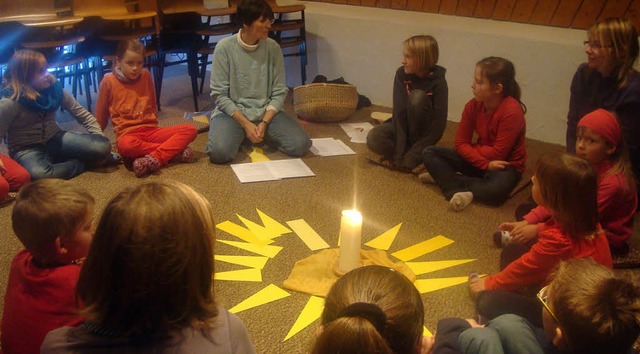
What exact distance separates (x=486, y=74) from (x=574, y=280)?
1736mm

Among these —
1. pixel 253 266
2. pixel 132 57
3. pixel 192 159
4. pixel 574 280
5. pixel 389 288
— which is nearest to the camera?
pixel 389 288

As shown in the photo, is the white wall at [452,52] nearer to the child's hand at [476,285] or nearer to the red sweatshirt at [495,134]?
the red sweatshirt at [495,134]

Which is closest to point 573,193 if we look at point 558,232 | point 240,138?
point 558,232

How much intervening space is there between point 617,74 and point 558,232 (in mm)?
1318

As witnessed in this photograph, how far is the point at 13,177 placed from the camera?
9.29 ft

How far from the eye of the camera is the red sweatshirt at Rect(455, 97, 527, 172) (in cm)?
286

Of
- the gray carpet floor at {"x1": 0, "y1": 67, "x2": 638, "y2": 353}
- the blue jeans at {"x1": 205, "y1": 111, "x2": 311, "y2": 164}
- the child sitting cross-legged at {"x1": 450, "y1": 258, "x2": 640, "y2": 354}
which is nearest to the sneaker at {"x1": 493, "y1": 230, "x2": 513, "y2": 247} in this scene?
the gray carpet floor at {"x1": 0, "y1": 67, "x2": 638, "y2": 353}

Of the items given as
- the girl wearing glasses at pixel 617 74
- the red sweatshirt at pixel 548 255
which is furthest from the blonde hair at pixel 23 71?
the girl wearing glasses at pixel 617 74

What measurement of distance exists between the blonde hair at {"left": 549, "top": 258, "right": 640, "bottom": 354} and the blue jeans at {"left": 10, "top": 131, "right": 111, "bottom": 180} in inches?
105

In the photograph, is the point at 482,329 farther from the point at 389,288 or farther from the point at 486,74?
the point at 486,74

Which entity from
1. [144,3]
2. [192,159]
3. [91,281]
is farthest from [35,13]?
[91,281]

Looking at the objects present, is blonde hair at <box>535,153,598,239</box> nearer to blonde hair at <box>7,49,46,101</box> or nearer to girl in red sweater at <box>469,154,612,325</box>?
girl in red sweater at <box>469,154,612,325</box>

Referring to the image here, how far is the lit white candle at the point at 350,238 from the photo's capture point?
2061 millimetres

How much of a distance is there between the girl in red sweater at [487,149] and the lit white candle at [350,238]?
0.94 meters
